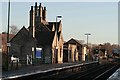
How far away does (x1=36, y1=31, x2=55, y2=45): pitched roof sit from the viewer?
79.8 m

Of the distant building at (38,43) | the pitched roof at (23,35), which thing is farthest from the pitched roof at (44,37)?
the pitched roof at (23,35)

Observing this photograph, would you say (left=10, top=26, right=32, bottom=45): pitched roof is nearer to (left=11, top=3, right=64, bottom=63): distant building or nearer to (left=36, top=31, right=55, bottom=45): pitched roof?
(left=11, top=3, right=64, bottom=63): distant building

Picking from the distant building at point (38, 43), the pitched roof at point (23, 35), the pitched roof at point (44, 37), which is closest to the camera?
the distant building at point (38, 43)

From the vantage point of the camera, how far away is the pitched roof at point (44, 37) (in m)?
79.8

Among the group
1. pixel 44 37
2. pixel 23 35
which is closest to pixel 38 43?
pixel 44 37

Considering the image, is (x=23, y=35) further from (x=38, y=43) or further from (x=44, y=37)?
(x=44, y=37)

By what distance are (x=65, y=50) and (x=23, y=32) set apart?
2491 centimetres

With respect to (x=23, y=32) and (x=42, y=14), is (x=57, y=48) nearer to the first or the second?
(x=23, y=32)

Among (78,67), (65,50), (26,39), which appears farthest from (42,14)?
(78,67)

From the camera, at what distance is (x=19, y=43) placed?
77000 mm

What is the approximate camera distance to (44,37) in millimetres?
82562

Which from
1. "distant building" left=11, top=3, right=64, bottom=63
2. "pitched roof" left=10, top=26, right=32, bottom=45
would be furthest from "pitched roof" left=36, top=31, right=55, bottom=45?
"pitched roof" left=10, top=26, right=32, bottom=45

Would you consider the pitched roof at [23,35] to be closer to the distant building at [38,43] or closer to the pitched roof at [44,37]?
the distant building at [38,43]

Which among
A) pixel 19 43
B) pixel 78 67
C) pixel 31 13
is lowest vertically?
pixel 78 67
